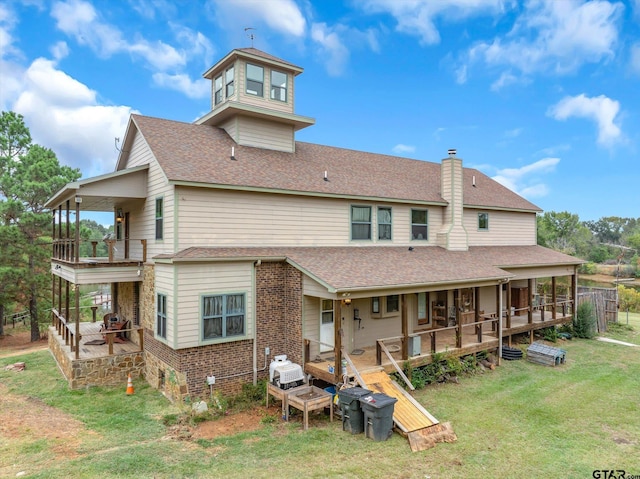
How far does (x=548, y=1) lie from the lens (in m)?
20.9

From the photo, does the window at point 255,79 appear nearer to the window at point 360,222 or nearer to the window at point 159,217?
the window at point 159,217

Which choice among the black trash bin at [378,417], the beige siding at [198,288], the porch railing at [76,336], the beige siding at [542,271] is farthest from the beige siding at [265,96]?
the beige siding at [542,271]

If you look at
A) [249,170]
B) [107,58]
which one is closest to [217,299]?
[249,170]

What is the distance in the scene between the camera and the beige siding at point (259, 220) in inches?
430

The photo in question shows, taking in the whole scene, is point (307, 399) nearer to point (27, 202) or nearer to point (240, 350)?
point (240, 350)

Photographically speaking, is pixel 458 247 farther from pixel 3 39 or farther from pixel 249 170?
pixel 3 39

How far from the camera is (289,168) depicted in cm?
1385

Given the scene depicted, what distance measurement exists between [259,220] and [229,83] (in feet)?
19.8

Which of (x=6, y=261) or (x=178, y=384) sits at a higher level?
(x=6, y=261)

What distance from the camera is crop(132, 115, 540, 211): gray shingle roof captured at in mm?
11688

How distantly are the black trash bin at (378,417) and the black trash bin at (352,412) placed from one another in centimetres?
19

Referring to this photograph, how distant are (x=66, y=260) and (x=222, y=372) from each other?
7.20 meters

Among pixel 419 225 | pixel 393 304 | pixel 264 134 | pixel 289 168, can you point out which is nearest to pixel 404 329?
pixel 393 304

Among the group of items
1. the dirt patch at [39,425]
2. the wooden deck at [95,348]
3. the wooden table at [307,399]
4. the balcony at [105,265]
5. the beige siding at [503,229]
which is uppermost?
the beige siding at [503,229]
